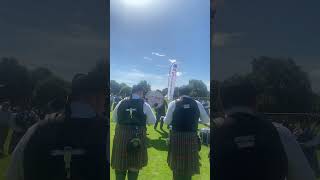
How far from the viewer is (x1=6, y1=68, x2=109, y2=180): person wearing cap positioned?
1.91 m

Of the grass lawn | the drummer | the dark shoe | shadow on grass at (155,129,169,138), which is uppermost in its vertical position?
the drummer

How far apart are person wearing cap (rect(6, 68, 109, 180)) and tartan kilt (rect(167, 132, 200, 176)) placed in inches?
12.7

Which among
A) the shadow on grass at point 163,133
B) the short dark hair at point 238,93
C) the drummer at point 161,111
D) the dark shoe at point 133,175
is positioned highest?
the short dark hair at point 238,93

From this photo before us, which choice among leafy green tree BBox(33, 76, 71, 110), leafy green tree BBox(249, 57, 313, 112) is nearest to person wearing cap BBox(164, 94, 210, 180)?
leafy green tree BBox(249, 57, 313, 112)

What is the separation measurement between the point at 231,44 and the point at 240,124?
0.38 meters

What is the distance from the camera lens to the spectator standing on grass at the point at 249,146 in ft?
6.46

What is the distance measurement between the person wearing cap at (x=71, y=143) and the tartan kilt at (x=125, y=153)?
6 cm

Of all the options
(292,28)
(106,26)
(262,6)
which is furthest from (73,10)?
(292,28)

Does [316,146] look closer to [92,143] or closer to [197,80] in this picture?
[197,80]

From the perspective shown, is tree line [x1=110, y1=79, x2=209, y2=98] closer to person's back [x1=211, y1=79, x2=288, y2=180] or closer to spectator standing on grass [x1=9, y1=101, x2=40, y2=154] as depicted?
person's back [x1=211, y1=79, x2=288, y2=180]

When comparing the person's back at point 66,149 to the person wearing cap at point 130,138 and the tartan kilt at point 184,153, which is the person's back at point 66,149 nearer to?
the person wearing cap at point 130,138

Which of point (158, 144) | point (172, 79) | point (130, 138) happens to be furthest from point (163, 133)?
point (172, 79)

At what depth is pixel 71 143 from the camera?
192 cm

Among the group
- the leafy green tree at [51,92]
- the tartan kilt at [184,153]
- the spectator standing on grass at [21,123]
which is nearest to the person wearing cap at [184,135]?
the tartan kilt at [184,153]
